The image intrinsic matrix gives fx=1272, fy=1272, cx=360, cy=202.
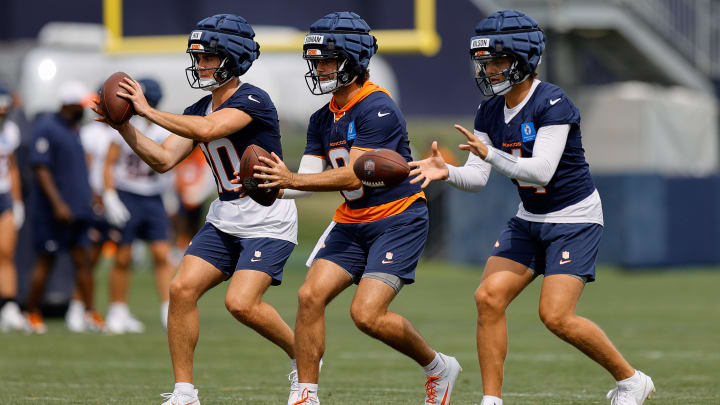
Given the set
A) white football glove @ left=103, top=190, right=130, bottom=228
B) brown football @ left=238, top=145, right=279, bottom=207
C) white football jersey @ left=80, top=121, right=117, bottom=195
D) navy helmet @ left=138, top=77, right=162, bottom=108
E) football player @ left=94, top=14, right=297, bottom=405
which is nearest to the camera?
brown football @ left=238, top=145, right=279, bottom=207

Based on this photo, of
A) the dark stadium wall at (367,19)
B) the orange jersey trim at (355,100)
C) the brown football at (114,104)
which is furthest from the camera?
the dark stadium wall at (367,19)

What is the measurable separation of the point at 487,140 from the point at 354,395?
1.81 meters

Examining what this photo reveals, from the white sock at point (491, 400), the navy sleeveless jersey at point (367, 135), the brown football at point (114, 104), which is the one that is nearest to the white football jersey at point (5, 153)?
the brown football at point (114, 104)

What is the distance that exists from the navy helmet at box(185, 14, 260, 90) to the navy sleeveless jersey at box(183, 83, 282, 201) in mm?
126

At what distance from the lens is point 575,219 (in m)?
6.73

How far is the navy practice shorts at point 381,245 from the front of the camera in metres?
6.68

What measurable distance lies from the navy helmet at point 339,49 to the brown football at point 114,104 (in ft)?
3.12

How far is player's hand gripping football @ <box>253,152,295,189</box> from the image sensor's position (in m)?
6.31

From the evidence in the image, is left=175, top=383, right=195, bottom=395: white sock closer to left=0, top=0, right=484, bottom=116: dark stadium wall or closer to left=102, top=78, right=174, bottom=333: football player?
left=102, top=78, right=174, bottom=333: football player

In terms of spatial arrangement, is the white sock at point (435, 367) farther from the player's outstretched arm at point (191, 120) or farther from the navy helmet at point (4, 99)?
the navy helmet at point (4, 99)

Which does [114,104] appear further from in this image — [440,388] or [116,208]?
[116,208]

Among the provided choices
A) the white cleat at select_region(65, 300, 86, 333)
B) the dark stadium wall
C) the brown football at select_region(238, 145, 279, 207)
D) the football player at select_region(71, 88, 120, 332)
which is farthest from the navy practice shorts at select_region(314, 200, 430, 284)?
the dark stadium wall

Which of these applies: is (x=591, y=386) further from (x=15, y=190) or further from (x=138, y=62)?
(x=138, y=62)

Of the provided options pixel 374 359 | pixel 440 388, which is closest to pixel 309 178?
pixel 440 388
